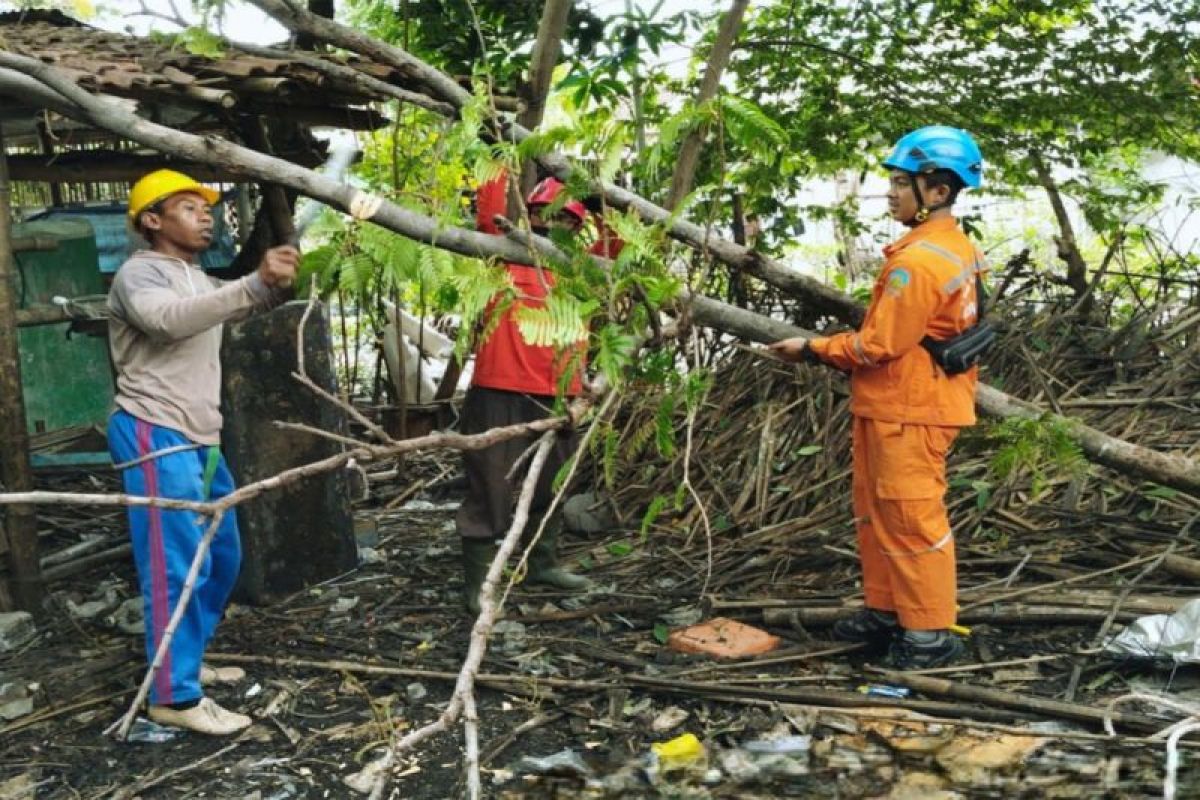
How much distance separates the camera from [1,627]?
502 cm

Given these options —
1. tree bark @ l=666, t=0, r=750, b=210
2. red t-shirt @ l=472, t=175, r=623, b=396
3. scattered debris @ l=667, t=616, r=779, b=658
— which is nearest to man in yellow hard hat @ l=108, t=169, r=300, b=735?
red t-shirt @ l=472, t=175, r=623, b=396

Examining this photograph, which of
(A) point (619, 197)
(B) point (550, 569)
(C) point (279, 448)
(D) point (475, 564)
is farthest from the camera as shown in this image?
(B) point (550, 569)

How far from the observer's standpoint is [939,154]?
4258 mm

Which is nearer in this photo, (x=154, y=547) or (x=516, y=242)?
(x=154, y=547)

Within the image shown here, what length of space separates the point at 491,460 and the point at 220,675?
1.40 metres

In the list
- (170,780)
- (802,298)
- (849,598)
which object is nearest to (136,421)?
(170,780)

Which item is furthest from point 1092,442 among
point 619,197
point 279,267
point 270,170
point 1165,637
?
point 270,170

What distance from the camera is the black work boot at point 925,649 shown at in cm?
A: 441

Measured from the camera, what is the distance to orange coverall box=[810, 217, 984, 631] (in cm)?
423

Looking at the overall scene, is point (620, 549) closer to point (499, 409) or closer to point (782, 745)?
point (499, 409)

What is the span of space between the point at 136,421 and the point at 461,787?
1626mm

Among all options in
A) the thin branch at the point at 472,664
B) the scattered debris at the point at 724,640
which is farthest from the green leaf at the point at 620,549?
the thin branch at the point at 472,664

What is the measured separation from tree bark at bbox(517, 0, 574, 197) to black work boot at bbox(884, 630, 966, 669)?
9.51 feet

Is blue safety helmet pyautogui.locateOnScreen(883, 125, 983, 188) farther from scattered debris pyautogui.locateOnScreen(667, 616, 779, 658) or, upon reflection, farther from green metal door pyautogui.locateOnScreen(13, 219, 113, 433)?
green metal door pyautogui.locateOnScreen(13, 219, 113, 433)
